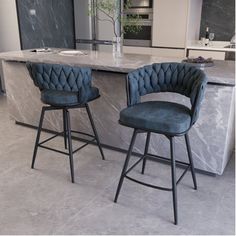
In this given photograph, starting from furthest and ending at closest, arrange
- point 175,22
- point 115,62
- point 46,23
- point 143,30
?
1. point 46,23
2. point 143,30
3. point 175,22
4. point 115,62

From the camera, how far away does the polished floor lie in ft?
6.34

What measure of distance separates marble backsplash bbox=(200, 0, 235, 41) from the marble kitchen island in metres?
2.19

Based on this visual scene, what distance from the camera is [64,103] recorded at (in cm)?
229

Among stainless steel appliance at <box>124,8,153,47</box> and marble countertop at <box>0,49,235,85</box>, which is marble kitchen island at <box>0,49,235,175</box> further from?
stainless steel appliance at <box>124,8,153,47</box>

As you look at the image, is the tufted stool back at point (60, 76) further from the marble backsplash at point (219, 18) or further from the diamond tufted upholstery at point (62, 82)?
the marble backsplash at point (219, 18)

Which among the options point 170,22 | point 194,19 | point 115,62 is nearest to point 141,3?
point 170,22

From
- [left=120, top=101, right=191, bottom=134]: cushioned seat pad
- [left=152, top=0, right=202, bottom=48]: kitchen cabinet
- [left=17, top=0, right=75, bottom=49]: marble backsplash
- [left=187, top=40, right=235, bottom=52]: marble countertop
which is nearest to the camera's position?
[left=120, top=101, right=191, bottom=134]: cushioned seat pad

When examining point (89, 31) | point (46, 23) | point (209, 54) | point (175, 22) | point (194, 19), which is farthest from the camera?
A: point (89, 31)

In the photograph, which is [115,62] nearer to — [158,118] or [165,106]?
[165,106]

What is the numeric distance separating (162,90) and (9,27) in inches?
128

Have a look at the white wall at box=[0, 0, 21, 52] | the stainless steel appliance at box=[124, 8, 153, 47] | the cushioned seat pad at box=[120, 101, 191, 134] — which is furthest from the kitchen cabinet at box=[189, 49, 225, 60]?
the white wall at box=[0, 0, 21, 52]

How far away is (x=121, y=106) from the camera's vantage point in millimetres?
2756

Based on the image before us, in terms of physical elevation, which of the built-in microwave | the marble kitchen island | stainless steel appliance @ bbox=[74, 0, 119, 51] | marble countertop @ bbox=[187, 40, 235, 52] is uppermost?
the built-in microwave

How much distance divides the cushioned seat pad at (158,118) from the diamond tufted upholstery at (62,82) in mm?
486
